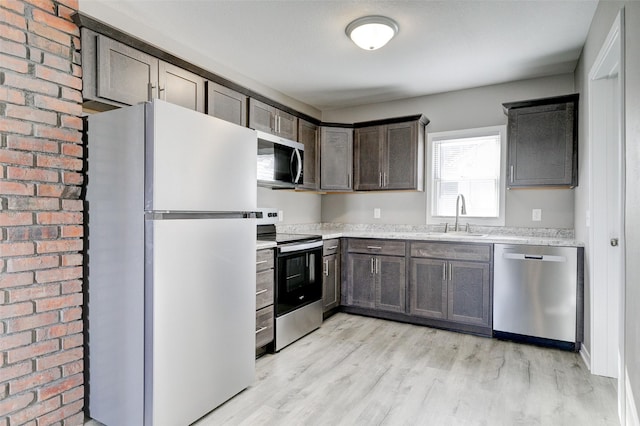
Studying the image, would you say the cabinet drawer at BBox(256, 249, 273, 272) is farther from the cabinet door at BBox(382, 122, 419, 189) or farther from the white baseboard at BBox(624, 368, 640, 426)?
the white baseboard at BBox(624, 368, 640, 426)

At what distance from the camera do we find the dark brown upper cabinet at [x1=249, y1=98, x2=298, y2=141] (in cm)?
331

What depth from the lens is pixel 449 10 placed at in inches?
96.6

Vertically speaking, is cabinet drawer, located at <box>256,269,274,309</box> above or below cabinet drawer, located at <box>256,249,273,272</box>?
below

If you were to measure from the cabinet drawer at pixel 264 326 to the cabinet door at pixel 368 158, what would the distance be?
6.43 ft

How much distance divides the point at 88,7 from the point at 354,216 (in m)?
3.35

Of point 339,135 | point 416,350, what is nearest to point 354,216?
point 339,135

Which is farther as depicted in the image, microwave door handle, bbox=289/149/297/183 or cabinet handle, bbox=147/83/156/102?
microwave door handle, bbox=289/149/297/183

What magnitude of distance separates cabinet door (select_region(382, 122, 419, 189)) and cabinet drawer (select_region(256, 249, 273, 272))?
5.89ft

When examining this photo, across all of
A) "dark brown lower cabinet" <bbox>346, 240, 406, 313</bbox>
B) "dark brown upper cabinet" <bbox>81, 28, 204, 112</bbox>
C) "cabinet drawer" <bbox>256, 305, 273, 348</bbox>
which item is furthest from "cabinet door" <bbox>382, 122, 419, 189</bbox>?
"dark brown upper cabinet" <bbox>81, 28, 204, 112</bbox>

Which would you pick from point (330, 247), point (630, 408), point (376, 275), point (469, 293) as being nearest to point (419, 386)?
point (630, 408)

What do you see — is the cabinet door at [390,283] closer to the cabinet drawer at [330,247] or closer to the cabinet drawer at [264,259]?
the cabinet drawer at [330,247]

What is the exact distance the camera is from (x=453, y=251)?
3.48 meters

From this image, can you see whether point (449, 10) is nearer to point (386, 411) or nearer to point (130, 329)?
point (386, 411)

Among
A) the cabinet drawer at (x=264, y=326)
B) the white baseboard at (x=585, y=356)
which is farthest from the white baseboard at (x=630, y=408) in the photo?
the cabinet drawer at (x=264, y=326)
